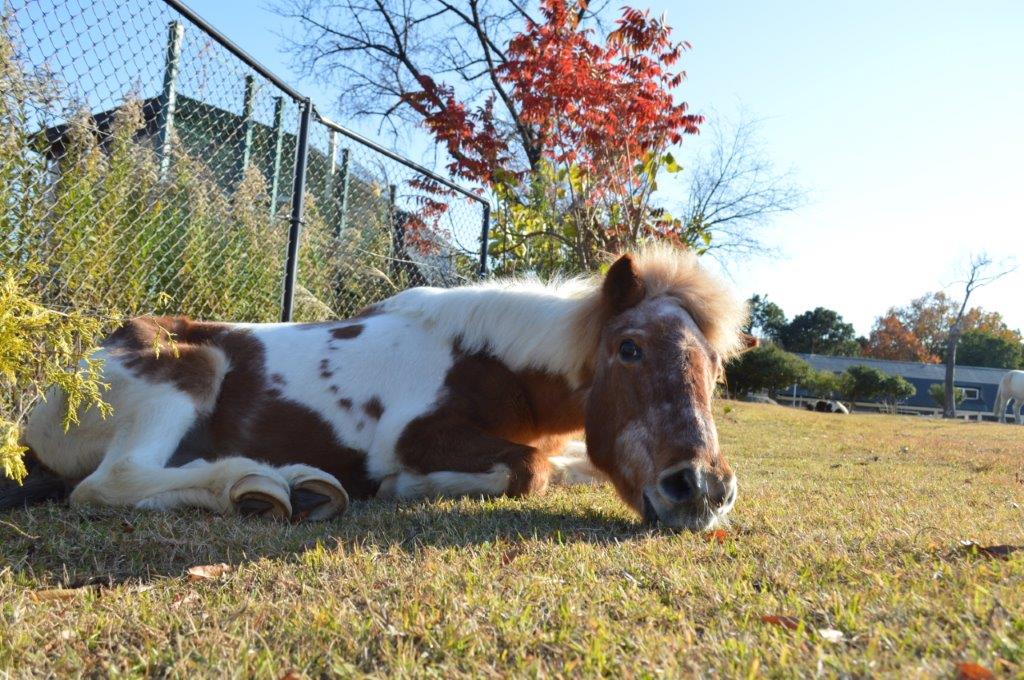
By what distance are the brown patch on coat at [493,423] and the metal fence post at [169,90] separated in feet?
8.79

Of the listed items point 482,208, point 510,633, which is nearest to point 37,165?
point 510,633

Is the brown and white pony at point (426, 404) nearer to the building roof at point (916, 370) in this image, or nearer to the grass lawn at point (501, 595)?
the grass lawn at point (501, 595)

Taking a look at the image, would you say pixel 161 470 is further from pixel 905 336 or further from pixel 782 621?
pixel 905 336

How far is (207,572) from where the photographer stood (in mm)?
1927

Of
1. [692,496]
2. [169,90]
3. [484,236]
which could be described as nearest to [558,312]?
[692,496]

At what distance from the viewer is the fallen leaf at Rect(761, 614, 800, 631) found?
156 cm

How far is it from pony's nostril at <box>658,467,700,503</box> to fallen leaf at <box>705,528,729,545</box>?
0.44 feet

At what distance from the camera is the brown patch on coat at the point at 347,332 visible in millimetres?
3855

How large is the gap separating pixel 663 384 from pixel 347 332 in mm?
1886

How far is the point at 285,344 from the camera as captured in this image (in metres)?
3.80

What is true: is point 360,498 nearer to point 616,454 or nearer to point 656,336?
point 616,454

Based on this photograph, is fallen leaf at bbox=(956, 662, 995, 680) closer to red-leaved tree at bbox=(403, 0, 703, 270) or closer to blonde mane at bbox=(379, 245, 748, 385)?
blonde mane at bbox=(379, 245, 748, 385)

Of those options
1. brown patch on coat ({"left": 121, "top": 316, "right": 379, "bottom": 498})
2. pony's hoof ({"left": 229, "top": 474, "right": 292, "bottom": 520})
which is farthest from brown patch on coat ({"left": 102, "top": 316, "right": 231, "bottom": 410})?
pony's hoof ({"left": 229, "top": 474, "right": 292, "bottom": 520})

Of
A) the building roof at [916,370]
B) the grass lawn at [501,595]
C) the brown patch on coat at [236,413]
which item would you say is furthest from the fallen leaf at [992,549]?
the building roof at [916,370]
